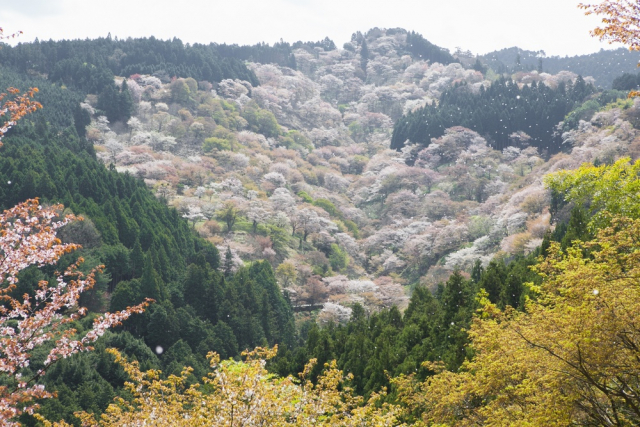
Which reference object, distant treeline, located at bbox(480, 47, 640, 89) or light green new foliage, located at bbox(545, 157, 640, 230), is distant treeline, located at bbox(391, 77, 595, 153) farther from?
light green new foliage, located at bbox(545, 157, 640, 230)

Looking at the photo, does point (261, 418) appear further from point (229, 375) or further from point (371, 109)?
point (371, 109)

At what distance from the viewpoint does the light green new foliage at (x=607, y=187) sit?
19.8m

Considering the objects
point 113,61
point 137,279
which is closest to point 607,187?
point 137,279

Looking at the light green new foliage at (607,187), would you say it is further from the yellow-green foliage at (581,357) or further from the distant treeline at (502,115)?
the distant treeline at (502,115)

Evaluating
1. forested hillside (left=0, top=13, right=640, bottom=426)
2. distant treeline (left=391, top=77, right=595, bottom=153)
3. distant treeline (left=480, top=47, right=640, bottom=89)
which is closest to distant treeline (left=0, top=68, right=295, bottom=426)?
forested hillside (left=0, top=13, right=640, bottom=426)

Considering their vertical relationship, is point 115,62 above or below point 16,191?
above

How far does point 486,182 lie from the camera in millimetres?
60250

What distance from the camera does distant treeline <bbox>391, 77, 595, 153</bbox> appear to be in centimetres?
6775

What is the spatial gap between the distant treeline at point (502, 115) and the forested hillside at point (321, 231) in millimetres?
313

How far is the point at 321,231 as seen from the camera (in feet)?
170

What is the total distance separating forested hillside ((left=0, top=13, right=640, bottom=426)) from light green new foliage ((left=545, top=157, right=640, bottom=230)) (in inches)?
7.3

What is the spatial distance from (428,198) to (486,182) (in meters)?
7.25

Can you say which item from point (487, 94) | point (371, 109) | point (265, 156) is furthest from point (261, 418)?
point (371, 109)

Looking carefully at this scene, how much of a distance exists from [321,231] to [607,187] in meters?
31.2
